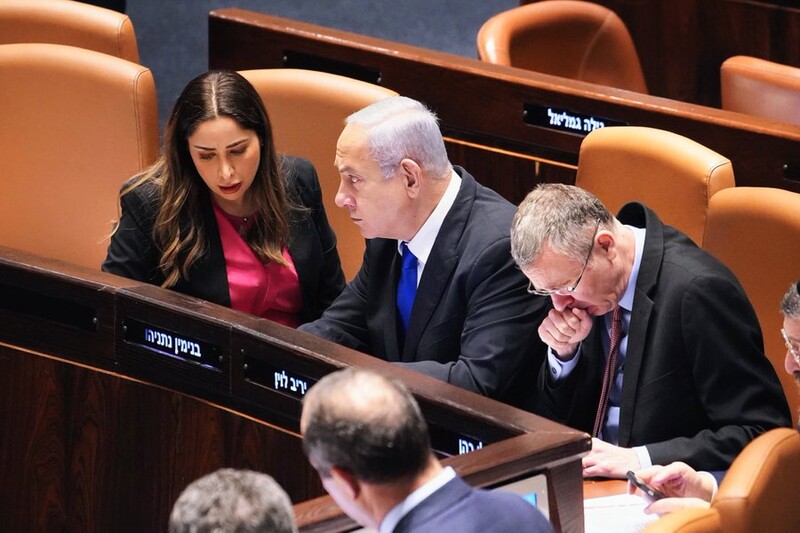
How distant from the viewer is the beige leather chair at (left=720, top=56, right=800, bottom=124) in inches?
138

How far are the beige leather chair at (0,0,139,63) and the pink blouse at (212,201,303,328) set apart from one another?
90cm

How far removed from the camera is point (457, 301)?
2.45 metres

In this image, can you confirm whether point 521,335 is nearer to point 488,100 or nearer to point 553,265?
point 553,265

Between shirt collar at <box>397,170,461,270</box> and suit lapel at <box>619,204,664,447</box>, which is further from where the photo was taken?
shirt collar at <box>397,170,461,270</box>

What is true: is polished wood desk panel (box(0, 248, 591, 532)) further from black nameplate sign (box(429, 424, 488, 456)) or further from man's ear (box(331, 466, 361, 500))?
man's ear (box(331, 466, 361, 500))

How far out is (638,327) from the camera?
2.23 metres

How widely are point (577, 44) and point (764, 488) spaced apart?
8.72ft

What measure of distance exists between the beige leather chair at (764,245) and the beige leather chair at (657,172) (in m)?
0.08

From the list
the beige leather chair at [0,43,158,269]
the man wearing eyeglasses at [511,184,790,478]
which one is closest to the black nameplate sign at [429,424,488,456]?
the man wearing eyeglasses at [511,184,790,478]

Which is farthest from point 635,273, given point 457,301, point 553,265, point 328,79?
point 328,79

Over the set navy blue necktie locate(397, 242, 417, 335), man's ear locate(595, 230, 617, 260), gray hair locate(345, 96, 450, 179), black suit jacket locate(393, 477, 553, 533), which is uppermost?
gray hair locate(345, 96, 450, 179)

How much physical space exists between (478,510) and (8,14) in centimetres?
249

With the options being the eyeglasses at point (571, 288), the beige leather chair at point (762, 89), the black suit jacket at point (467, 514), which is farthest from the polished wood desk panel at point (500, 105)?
the black suit jacket at point (467, 514)

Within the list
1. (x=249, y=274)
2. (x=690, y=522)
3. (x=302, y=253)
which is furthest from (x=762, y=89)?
(x=690, y=522)
